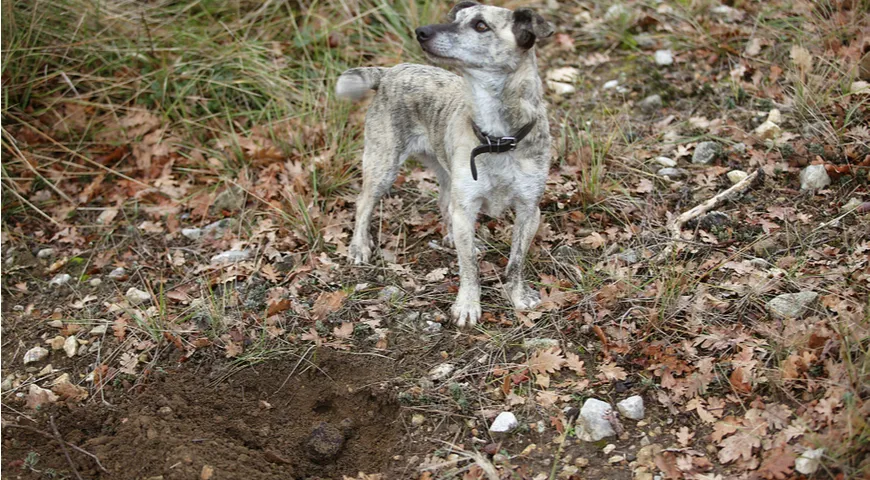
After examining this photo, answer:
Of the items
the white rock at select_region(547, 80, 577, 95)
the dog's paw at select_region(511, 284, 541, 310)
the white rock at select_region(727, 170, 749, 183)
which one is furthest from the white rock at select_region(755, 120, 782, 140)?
the dog's paw at select_region(511, 284, 541, 310)

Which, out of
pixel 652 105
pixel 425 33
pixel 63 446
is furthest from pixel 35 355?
pixel 652 105

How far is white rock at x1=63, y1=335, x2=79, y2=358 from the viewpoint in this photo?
16.2 ft

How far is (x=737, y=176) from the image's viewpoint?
5551 mm

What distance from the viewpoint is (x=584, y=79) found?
7086mm

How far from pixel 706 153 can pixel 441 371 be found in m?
2.73

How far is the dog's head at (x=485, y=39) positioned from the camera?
427cm

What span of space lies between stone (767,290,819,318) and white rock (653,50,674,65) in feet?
10.3

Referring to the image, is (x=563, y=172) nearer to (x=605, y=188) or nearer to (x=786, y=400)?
(x=605, y=188)

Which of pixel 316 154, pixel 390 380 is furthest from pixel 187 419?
pixel 316 154

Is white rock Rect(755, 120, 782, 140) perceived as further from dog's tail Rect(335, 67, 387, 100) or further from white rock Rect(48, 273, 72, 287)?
white rock Rect(48, 273, 72, 287)

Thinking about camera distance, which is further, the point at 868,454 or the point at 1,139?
the point at 1,139

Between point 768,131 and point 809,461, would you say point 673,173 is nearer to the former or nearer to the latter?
point 768,131

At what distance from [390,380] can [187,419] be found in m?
A: 1.07

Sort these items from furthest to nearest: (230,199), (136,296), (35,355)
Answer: (230,199), (136,296), (35,355)
